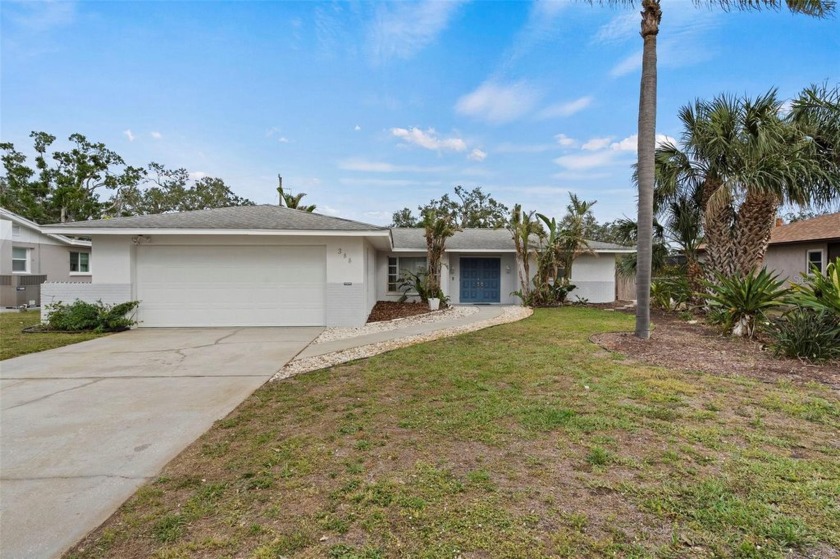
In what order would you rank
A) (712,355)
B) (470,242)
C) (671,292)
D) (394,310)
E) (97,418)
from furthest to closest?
(470,242) → (394,310) → (671,292) → (712,355) → (97,418)

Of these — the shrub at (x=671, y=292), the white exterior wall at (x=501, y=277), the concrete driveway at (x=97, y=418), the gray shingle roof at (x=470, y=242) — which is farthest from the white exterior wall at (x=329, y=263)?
the shrub at (x=671, y=292)

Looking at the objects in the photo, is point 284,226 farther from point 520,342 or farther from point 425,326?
point 520,342

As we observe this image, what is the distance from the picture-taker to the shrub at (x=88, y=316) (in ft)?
32.3

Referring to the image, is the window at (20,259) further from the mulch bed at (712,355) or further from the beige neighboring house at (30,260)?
the mulch bed at (712,355)

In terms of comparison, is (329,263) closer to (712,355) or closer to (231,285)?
(231,285)

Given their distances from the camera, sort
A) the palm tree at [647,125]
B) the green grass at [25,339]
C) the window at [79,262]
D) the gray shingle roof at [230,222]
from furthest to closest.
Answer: the window at [79,262]
the gray shingle roof at [230,222]
the palm tree at [647,125]
the green grass at [25,339]

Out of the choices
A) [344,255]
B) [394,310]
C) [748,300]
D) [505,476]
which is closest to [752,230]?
[748,300]

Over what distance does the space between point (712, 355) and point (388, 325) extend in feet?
23.8

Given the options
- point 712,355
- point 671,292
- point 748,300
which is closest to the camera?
point 712,355

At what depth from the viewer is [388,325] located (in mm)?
10969

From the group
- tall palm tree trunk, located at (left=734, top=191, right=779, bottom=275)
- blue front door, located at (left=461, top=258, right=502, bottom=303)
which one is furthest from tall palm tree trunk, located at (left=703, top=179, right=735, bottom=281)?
blue front door, located at (left=461, top=258, right=502, bottom=303)

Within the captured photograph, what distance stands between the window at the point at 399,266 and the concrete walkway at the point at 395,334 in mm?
4284

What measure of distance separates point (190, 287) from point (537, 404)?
393 inches

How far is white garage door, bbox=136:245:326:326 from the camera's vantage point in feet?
35.0
